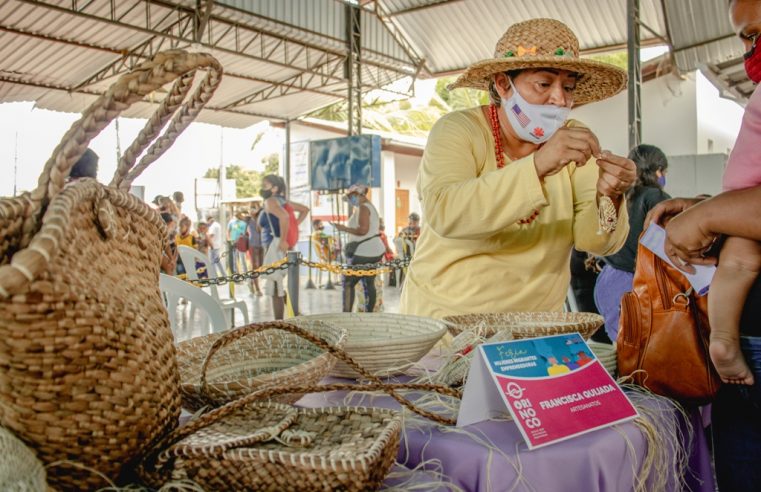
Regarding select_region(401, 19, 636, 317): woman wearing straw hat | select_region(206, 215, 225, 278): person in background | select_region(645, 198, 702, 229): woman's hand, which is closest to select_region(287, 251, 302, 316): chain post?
select_region(401, 19, 636, 317): woman wearing straw hat

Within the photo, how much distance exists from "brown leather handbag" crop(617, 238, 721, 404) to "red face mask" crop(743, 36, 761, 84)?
384 mm

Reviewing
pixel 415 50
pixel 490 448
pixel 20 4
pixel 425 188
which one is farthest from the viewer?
pixel 415 50

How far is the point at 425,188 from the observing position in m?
1.67

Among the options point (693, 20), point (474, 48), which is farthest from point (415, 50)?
point (693, 20)

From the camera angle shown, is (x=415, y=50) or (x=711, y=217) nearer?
(x=711, y=217)

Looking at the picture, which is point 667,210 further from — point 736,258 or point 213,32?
point 213,32

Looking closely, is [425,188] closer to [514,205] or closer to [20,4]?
[514,205]

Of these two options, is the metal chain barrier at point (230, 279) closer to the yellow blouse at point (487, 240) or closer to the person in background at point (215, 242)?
the yellow blouse at point (487, 240)

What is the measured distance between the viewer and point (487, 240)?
5.61 ft

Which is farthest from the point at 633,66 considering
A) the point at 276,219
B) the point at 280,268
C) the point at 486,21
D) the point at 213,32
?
the point at 213,32

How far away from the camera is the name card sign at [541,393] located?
2.90ft

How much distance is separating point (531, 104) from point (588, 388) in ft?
3.15

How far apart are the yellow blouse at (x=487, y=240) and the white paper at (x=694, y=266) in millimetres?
408

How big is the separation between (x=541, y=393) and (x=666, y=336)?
1.30 feet
